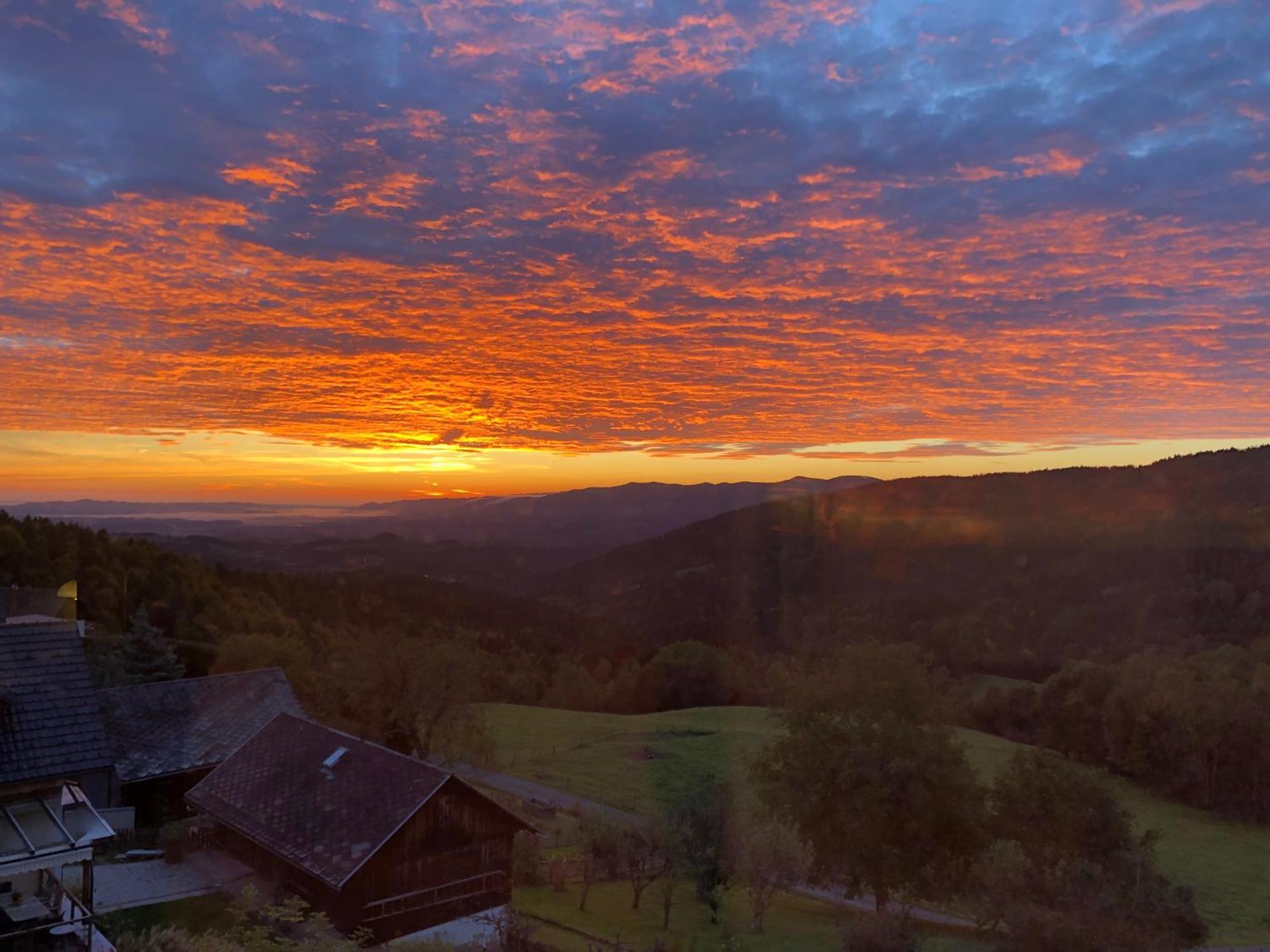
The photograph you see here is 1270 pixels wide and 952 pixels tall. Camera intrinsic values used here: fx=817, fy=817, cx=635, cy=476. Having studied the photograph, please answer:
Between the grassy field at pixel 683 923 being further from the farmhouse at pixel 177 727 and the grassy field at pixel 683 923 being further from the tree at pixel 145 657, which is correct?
the tree at pixel 145 657

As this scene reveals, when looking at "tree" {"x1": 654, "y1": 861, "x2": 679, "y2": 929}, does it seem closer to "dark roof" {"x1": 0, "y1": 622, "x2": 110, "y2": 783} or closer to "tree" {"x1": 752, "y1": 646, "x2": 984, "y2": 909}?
"tree" {"x1": 752, "y1": 646, "x2": 984, "y2": 909}

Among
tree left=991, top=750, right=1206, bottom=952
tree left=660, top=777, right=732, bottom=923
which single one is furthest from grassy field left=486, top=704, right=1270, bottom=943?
tree left=660, top=777, right=732, bottom=923

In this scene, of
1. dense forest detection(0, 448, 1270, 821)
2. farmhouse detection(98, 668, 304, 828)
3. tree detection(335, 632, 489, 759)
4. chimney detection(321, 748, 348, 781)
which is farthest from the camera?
dense forest detection(0, 448, 1270, 821)

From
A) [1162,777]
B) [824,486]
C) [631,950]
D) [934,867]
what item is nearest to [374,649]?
[631,950]

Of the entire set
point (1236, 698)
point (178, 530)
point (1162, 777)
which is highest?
point (178, 530)

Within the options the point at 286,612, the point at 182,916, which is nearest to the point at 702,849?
the point at 182,916

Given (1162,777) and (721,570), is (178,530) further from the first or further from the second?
(1162,777)
